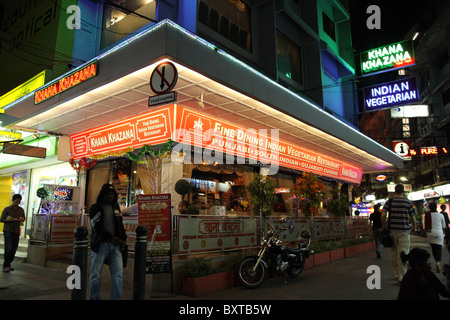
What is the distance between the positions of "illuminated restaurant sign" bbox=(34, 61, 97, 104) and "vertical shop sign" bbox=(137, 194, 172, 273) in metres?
3.31

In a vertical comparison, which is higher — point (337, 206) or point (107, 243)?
point (337, 206)

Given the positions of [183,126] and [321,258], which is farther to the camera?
[321,258]

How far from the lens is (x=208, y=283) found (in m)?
6.60

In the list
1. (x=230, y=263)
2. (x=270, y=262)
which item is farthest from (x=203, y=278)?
(x=270, y=262)

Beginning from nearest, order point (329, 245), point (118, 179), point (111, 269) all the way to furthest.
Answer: point (111, 269), point (329, 245), point (118, 179)

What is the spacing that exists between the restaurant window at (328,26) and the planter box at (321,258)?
1519 centimetres

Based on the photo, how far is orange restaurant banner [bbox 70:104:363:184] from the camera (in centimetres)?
867

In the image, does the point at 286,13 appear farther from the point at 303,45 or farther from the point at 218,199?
the point at 218,199

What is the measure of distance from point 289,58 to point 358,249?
1008 cm

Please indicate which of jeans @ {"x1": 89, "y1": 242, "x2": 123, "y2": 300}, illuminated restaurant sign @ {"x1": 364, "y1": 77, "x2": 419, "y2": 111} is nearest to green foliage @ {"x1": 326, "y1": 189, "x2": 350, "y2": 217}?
illuminated restaurant sign @ {"x1": 364, "y1": 77, "x2": 419, "y2": 111}

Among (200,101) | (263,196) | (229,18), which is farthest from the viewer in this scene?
(229,18)

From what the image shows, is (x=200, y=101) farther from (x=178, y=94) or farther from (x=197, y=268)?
(x=197, y=268)

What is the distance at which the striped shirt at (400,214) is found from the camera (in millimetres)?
7029

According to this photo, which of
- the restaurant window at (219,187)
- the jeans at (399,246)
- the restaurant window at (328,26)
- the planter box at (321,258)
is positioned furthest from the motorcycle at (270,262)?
the restaurant window at (328,26)
